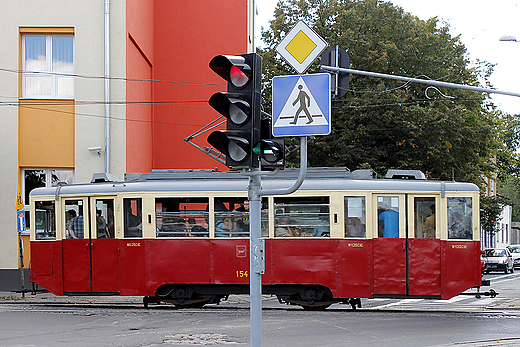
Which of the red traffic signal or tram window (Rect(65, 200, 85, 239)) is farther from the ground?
the red traffic signal

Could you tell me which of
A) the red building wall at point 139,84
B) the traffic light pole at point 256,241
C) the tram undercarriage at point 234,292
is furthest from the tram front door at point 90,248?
the traffic light pole at point 256,241

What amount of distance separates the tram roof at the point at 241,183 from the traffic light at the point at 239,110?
737 cm

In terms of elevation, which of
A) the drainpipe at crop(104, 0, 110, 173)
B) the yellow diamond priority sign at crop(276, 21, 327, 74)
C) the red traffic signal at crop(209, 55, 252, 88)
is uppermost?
the drainpipe at crop(104, 0, 110, 173)

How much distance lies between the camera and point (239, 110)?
19.0 ft

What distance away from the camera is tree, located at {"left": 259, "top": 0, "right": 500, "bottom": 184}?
27.7 meters

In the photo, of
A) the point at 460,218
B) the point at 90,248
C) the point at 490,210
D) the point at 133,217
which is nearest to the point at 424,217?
the point at 460,218

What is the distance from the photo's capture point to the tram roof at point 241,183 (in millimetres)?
13227

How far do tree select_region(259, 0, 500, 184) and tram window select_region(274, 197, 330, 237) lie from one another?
14178mm

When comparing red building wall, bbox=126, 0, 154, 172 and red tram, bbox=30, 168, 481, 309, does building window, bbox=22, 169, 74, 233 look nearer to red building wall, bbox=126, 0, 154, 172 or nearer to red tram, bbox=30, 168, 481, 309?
red building wall, bbox=126, 0, 154, 172

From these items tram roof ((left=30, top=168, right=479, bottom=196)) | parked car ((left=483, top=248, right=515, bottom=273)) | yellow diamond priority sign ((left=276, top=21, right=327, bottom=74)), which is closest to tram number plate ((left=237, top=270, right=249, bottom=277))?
tram roof ((left=30, top=168, right=479, bottom=196))

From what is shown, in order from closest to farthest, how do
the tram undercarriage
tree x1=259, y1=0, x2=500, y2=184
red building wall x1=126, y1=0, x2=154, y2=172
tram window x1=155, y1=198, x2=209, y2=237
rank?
the tram undercarriage < tram window x1=155, y1=198, x2=209, y2=237 < red building wall x1=126, y1=0, x2=154, y2=172 < tree x1=259, y1=0, x2=500, y2=184

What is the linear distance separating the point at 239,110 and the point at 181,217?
318 inches

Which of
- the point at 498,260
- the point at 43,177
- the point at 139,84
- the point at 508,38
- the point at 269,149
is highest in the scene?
the point at 508,38

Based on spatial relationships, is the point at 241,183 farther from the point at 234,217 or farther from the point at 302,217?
the point at 302,217
